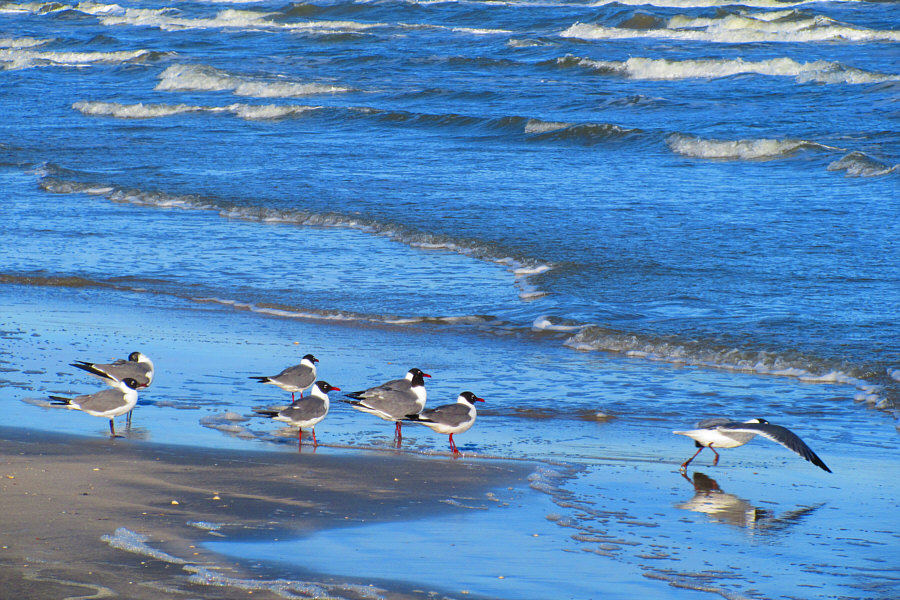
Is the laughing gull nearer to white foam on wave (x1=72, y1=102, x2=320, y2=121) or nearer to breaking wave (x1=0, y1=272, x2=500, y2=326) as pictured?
breaking wave (x1=0, y1=272, x2=500, y2=326)

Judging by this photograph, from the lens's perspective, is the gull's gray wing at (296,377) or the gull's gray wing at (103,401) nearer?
the gull's gray wing at (103,401)

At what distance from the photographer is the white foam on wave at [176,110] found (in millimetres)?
24109

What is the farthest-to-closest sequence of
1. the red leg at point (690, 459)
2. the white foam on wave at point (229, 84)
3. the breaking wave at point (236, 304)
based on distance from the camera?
the white foam on wave at point (229, 84) → the breaking wave at point (236, 304) → the red leg at point (690, 459)

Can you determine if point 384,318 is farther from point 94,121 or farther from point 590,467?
point 94,121

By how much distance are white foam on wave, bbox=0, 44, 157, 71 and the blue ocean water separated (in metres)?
2.81

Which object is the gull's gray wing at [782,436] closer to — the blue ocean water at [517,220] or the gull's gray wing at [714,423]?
the gull's gray wing at [714,423]

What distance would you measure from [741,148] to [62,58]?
25963 millimetres

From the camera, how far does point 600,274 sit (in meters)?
11.5

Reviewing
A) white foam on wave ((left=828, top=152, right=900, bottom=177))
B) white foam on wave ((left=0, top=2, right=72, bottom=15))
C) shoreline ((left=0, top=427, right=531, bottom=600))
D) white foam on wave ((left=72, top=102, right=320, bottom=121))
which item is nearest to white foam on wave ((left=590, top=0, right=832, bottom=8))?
white foam on wave ((left=72, top=102, right=320, bottom=121))

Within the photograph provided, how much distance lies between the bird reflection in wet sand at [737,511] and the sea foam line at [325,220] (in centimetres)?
491

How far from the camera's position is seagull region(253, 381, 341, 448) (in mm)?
6727

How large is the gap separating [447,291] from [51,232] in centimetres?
552

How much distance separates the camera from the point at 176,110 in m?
25.1

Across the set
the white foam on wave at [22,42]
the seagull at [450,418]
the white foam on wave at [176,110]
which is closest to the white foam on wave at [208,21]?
the white foam on wave at [22,42]
